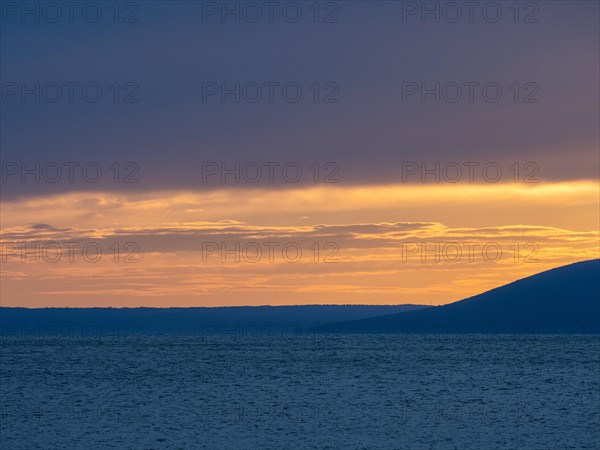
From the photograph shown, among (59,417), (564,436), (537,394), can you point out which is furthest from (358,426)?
(537,394)

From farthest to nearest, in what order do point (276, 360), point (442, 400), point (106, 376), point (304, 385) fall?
point (276, 360)
point (106, 376)
point (304, 385)
point (442, 400)

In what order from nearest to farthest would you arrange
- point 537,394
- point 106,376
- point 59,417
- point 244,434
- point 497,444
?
point 497,444 < point 244,434 < point 59,417 < point 537,394 < point 106,376

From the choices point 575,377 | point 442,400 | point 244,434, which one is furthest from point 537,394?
point 244,434

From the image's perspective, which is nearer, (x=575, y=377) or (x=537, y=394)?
(x=537, y=394)

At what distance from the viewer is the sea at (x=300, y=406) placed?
5294 centimetres

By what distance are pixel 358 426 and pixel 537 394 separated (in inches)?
1266

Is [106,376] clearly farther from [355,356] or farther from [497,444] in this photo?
[497,444]

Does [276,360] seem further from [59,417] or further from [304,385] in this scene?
[59,417]

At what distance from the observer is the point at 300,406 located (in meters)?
72.8

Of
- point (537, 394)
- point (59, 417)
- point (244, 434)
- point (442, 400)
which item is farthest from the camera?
point (537, 394)

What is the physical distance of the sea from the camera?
174 feet

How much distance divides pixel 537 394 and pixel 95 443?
1855 inches

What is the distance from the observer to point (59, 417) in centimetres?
6562

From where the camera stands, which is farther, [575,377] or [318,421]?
[575,377]
